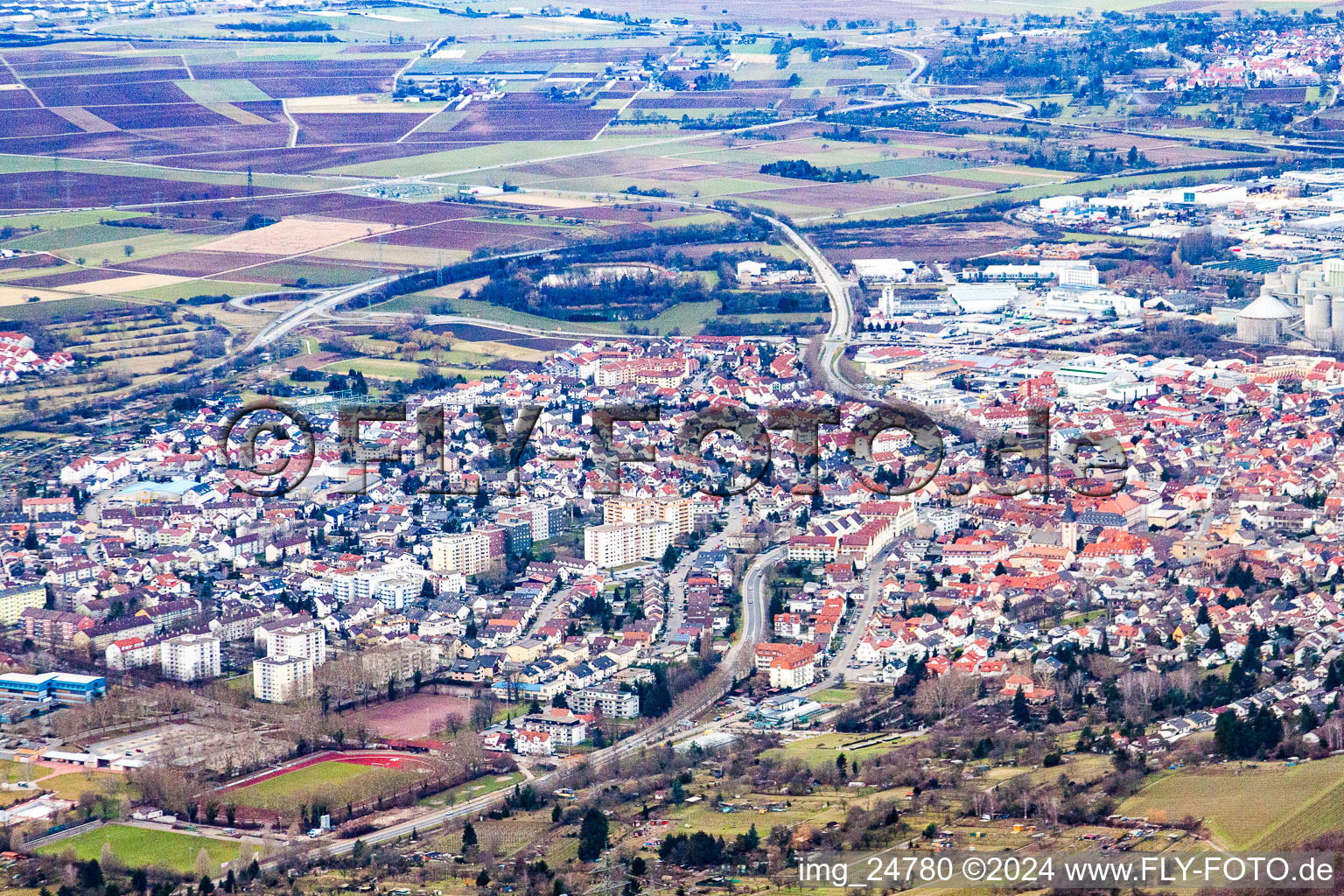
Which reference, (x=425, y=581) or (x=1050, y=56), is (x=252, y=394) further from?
(x=1050, y=56)

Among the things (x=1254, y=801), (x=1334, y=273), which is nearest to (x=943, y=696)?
(x=1254, y=801)

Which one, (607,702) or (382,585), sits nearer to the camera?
(607,702)

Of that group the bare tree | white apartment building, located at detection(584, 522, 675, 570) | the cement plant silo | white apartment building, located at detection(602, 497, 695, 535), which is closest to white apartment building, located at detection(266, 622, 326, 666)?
white apartment building, located at detection(584, 522, 675, 570)

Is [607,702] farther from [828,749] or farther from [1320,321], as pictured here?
[1320,321]

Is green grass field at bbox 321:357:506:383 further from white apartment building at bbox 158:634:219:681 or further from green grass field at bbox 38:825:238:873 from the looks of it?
green grass field at bbox 38:825:238:873

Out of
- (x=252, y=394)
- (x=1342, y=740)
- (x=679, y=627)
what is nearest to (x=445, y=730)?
(x=679, y=627)

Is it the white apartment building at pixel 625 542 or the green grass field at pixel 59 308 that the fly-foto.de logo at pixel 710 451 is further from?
→ the green grass field at pixel 59 308
